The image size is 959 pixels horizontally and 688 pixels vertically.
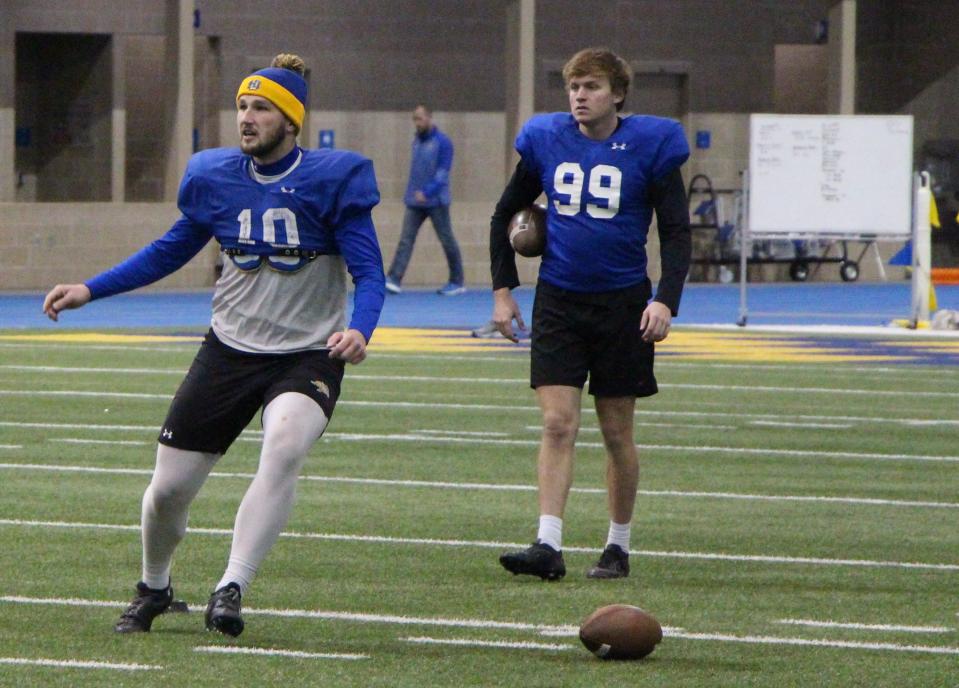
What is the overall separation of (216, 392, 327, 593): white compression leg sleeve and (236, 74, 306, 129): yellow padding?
929mm

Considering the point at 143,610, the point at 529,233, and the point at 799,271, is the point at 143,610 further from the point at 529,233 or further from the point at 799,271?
the point at 799,271

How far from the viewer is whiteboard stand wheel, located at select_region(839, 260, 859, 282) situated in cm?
3341

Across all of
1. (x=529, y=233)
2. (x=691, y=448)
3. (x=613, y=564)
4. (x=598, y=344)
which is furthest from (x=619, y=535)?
(x=691, y=448)

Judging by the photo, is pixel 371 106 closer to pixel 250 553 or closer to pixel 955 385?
pixel 955 385

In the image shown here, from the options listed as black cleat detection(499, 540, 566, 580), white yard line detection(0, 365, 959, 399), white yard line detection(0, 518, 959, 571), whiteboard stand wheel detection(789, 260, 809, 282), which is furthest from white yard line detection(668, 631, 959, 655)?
whiteboard stand wheel detection(789, 260, 809, 282)

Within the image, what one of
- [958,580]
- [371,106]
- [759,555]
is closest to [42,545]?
[759,555]

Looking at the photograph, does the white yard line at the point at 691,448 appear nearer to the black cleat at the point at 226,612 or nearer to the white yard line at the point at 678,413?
the white yard line at the point at 678,413

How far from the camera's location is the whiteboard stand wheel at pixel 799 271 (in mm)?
33562

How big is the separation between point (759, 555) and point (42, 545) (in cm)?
278

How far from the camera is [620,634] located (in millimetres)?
6535

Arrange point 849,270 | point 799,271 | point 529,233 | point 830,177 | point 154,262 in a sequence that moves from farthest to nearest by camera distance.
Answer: point 799,271, point 849,270, point 830,177, point 529,233, point 154,262

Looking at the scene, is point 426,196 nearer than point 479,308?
No

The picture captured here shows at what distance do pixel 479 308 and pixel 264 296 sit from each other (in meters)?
19.1

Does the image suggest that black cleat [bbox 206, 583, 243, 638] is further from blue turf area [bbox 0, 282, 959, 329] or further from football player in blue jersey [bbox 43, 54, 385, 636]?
blue turf area [bbox 0, 282, 959, 329]
